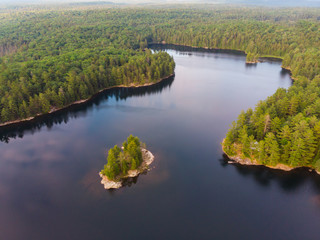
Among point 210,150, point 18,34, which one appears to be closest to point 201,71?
point 210,150

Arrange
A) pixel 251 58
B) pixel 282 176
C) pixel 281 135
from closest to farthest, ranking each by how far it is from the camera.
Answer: pixel 282 176 < pixel 281 135 < pixel 251 58

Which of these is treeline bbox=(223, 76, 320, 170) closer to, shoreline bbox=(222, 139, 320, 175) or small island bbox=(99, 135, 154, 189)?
shoreline bbox=(222, 139, 320, 175)

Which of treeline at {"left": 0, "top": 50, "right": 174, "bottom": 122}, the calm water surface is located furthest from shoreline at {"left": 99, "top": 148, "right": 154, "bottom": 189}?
treeline at {"left": 0, "top": 50, "right": 174, "bottom": 122}

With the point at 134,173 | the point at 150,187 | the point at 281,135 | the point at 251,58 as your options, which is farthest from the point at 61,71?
the point at 251,58

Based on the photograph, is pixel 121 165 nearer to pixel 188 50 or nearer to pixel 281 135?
pixel 281 135

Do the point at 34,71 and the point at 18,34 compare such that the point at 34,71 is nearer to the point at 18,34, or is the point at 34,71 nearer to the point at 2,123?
the point at 2,123

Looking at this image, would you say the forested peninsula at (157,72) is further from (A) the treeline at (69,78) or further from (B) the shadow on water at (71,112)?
(B) the shadow on water at (71,112)
